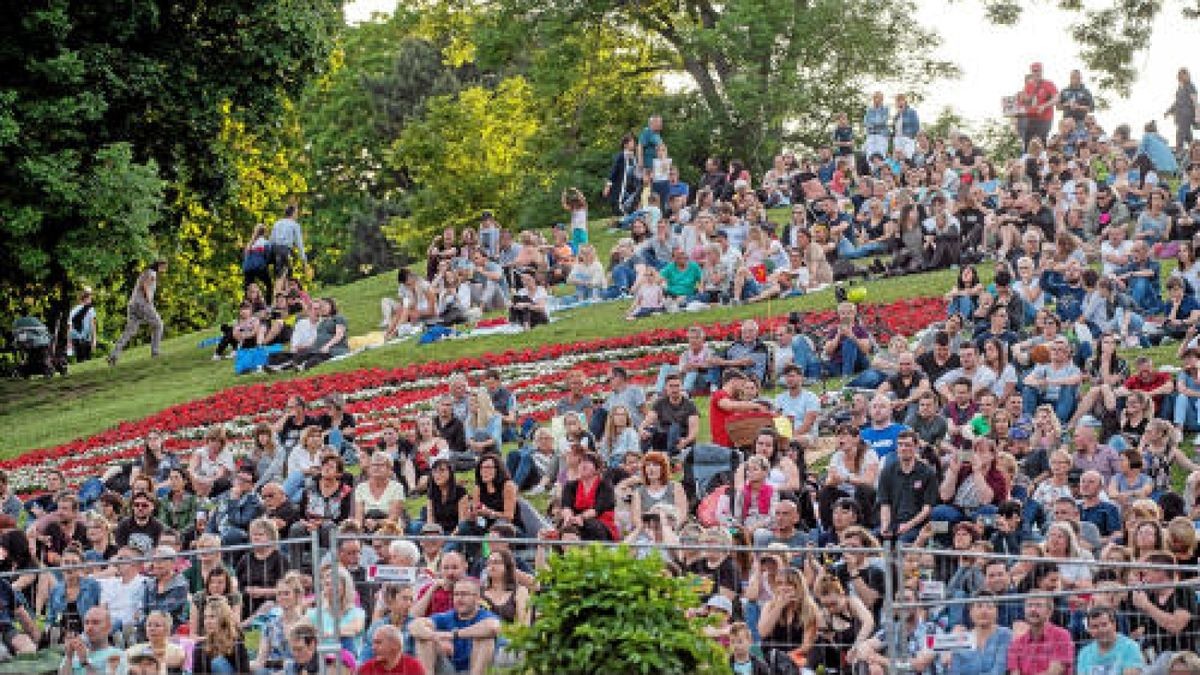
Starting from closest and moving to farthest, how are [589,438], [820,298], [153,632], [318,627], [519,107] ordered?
[318,627] → [153,632] → [589,438] → [820,298] → [519,107]

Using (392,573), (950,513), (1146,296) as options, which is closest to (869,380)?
(1146,296)

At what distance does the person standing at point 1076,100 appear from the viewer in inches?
1545

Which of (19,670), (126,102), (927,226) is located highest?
(126,102)

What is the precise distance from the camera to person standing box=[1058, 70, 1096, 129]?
39.2 m

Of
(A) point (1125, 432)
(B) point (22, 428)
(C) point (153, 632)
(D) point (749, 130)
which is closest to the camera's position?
(C) point (153, 632)

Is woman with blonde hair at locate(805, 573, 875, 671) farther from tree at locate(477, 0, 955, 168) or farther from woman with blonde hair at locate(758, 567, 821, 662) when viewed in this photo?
tree at locate(477, 0, 955, 168)

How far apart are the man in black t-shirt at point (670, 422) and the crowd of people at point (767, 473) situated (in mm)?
33

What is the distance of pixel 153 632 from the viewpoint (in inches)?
656

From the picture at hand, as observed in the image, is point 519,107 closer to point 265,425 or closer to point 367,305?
point 367,305

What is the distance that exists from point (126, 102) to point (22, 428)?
6.48 m

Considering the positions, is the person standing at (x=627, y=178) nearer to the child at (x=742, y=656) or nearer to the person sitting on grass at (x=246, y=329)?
the person sitting on grass at (x=246, y=329)

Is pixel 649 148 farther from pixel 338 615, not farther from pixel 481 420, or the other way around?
pixel 338 615

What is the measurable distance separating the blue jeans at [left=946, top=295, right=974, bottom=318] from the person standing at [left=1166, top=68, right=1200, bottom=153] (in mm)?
14323

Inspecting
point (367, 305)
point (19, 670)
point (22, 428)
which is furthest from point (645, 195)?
point (19, 670)
